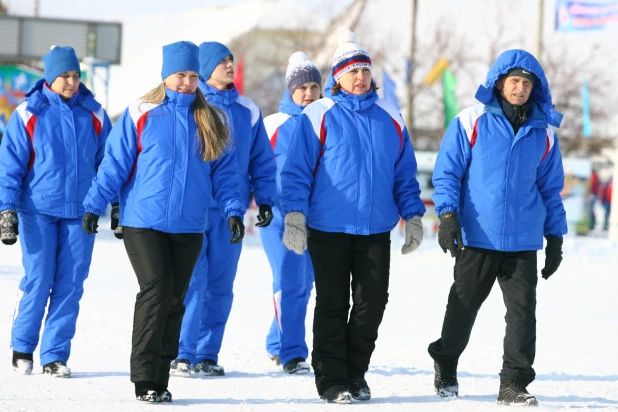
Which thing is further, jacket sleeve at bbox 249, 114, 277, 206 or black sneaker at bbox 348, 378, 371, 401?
jacket sleeve at bbox 249, 114, 277, 206

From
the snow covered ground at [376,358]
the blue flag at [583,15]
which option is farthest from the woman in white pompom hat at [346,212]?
the blue flag at [583,15]

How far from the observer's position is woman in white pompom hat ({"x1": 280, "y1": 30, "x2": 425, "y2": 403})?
6066mm

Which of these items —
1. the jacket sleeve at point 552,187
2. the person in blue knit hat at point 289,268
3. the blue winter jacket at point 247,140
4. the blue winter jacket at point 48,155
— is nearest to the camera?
the jacket sleeve at point 552,187

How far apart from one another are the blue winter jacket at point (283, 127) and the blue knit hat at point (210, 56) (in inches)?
33.1

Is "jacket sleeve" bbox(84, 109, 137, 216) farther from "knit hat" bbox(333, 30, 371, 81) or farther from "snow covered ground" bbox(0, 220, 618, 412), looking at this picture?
"knit hat" bbox(333, 30, 371, 81)

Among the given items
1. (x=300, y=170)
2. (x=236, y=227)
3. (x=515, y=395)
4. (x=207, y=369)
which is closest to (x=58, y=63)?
(x=236, y=227)

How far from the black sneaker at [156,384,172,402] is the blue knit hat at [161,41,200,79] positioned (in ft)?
5.27

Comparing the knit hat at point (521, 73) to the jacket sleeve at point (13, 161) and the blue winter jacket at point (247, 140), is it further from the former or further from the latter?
the jacket sleeve at point (13, 161)

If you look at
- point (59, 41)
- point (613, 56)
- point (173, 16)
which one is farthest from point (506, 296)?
point (173, 16)

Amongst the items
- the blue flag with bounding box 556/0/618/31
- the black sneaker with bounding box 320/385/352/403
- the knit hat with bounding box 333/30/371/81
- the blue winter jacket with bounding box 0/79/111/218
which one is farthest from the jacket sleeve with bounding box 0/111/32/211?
the blue flag with bounding box 556/0/618/31

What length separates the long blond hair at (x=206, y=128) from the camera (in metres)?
5.97

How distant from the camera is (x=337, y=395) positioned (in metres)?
5.97

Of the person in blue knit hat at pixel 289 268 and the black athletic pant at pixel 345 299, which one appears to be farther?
the person in blue knit hat at pixel 289 268

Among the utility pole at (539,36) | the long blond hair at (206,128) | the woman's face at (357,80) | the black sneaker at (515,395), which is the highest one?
the utility pole at (539,36)
